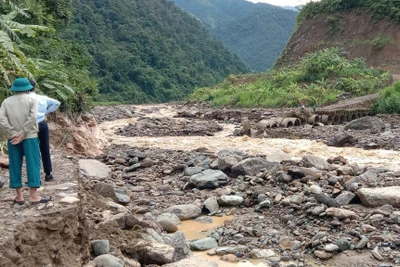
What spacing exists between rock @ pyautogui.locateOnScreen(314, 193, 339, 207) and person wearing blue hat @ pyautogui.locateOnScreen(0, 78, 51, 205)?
468cm

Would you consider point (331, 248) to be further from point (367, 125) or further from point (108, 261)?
point (367, 125)

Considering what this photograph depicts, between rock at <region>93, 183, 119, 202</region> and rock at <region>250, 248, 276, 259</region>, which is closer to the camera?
rock at <region>250, 248, 276, 259</region>

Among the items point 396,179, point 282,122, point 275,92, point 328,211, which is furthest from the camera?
point 275,92

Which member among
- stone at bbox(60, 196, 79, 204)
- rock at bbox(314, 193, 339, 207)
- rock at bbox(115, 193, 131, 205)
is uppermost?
stone at bbox(60, 196, 79, 204)

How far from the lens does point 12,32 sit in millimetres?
12781

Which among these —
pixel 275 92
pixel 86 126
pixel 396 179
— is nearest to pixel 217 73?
pixel 275 92

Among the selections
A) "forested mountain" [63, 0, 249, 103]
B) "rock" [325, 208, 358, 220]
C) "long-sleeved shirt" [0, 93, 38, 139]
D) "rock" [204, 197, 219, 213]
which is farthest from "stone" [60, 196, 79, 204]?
"forested mountain" [63, 0, 249, 103]

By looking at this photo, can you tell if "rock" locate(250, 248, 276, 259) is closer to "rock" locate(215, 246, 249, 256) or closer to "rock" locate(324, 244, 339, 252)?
"rock" locate(215, 246, 249, 256)

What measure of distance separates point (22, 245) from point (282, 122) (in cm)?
1650

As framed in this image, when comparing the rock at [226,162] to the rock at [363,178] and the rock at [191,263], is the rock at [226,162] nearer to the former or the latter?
the rock at [363,178]

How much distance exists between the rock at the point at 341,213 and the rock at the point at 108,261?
144 inches

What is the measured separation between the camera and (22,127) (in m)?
4.91

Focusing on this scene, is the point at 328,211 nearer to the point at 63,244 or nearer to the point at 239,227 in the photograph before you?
the point at 239,227

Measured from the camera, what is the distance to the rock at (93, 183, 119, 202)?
27.4ft
